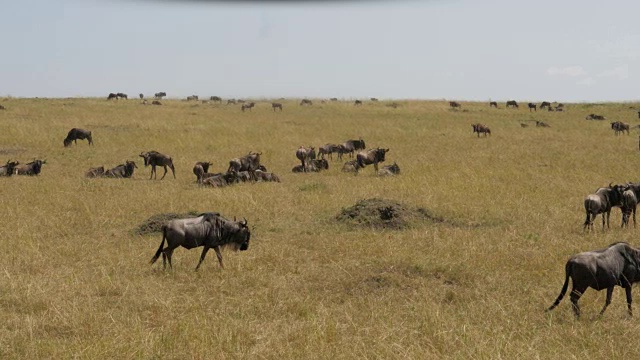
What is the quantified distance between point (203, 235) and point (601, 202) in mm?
9047

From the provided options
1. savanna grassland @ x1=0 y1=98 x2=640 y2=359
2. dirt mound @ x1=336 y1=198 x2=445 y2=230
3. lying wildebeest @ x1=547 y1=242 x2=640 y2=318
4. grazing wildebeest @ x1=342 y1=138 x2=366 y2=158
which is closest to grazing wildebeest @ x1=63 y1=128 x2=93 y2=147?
savanna grassland @ x1=0 y1=98 x2=640 y2=359

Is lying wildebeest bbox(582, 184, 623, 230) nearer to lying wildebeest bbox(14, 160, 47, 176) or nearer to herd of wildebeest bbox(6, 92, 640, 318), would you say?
herd of wildebeest bbox(6, 92, 640, 318)

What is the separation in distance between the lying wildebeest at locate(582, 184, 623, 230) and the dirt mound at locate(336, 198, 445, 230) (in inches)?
133

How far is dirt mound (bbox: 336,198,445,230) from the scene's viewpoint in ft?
45.0

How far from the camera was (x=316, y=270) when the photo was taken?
1001cm

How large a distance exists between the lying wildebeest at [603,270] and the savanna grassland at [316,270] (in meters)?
0.42

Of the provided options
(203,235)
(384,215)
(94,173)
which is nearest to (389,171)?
(384,215)

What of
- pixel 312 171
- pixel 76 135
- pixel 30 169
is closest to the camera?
pixel 30 169

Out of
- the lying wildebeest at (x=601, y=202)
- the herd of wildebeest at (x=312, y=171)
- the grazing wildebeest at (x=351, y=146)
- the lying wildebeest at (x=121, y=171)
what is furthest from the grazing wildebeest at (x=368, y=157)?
the lying wildebeest at (x=601, y=202)

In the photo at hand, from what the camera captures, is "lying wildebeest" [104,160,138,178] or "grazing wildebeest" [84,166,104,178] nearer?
"grazing wildebeest" [84,166,104,178]

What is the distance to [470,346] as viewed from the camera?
646 cm

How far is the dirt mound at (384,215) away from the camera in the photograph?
13.7m

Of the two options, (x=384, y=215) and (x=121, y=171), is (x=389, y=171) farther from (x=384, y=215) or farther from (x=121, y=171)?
(x=121, y=171)

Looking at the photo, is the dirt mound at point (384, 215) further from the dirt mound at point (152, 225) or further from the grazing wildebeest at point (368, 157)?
the grazing wildebeest at point (368, 157)
